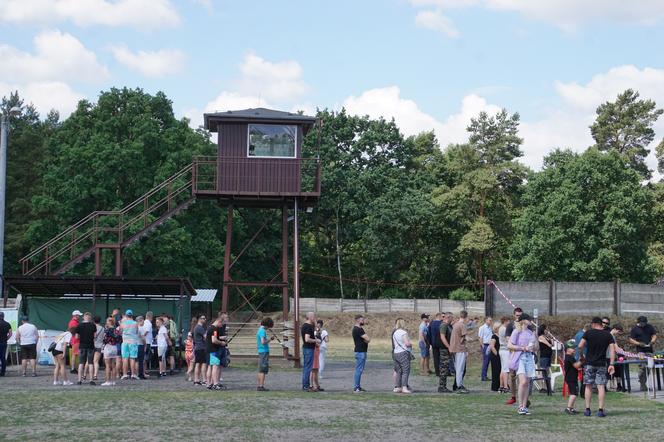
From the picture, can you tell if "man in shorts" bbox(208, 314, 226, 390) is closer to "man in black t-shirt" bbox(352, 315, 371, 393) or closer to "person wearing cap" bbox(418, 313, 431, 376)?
"man in black t-shirt" bbox(352, 315, 371, 393)

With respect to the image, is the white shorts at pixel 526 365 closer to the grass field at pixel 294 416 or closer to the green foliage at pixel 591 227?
the grass field at pixel 294 416

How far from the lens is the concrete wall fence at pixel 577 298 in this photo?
34312 mm

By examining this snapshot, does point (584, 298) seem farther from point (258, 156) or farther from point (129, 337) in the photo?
point (129, 337)

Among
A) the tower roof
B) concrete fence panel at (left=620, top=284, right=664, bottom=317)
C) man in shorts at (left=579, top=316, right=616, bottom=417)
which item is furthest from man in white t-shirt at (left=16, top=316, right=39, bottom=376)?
concrete fence panel at (left=620, top=284, right=664, bottom=317)

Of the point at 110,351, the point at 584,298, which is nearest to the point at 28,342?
the point at 110,351

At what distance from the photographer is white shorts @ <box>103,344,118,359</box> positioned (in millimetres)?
22562

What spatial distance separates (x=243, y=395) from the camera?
19.8m

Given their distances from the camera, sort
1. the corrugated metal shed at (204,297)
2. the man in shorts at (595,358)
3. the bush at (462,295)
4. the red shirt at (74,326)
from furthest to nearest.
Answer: the bush at (462,295)
the corrugated metal shed at (204,297)
the red shirt at (74,326)
the man in shorts at (595,358)

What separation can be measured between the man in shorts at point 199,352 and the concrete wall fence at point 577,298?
1389cm

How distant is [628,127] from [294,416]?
194ft

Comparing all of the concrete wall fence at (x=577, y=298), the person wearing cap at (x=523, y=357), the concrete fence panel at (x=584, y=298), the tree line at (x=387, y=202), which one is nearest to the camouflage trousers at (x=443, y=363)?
the person wearing cap at (x=523, y=357)

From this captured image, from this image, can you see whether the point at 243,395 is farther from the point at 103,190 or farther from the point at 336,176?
the point at 336,176

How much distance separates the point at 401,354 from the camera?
20.8 m

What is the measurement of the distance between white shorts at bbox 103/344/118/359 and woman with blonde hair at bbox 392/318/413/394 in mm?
7090
